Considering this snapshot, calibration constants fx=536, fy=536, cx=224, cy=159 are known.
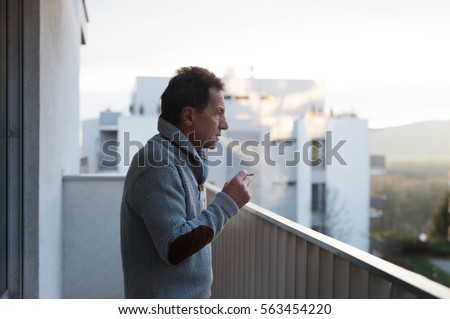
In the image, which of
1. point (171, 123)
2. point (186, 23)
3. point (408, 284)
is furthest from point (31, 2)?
point (186, 23)

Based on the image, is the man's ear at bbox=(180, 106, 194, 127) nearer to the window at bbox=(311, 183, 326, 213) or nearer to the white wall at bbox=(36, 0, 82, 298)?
the white wall at bbox=(36, 0, 82, 298)

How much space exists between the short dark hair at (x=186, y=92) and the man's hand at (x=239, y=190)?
7.4 inches

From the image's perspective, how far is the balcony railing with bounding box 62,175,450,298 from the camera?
43.4 inches

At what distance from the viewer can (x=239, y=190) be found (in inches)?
46.3

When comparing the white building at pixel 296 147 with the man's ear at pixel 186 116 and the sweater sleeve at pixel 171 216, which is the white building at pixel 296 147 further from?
the sweater sleeve at pixel 171 216

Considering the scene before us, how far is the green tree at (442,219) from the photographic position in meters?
26.5

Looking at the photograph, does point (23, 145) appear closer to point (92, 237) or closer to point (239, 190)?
point (239, 190)

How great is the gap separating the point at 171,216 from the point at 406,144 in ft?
84.6

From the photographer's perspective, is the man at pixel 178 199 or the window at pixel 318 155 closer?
the man at pixel 178 199

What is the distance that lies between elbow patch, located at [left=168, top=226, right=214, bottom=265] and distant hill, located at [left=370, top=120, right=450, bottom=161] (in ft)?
77.5

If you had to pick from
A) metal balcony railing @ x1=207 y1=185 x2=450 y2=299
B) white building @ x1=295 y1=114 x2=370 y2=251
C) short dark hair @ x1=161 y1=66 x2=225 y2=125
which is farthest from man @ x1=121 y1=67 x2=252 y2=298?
white building @ x1=295 y1=114 x2=370 y2=251

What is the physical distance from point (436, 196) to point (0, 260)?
25627 millimetres

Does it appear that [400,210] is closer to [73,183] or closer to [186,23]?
[186,23]

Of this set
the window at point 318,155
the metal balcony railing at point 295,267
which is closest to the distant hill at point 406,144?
the window at point 318,155
